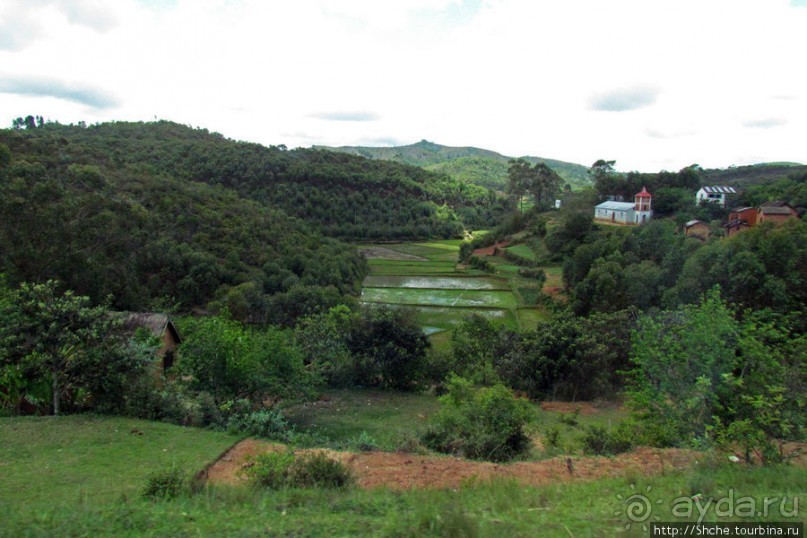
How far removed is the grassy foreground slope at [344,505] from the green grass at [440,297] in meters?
28.2

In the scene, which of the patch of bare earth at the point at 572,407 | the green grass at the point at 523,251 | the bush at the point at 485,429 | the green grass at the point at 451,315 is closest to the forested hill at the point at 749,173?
the green grass at the point at 523,251

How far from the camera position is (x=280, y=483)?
729cm

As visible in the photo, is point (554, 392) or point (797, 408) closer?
point (797, 408)

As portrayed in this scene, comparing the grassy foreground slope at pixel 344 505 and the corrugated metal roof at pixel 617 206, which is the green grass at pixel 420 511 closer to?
the grassy foreground slope at pixel 344 505

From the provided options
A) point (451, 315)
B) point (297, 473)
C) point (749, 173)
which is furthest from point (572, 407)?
point (749, 173)

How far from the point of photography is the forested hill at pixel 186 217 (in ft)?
68.0

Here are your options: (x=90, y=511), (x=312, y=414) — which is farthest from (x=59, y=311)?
(x=312, y=414)

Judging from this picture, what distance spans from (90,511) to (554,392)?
59.0ft

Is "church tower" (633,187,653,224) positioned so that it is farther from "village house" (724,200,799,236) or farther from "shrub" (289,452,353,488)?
"shrub" (289,452,353,488)

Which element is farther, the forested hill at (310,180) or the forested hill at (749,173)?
the forested hill at (749,173)

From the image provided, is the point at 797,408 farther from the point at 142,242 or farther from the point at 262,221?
the point at 262,221

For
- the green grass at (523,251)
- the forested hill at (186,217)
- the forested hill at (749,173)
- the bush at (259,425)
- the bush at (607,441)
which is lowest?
the bush at (259,425)

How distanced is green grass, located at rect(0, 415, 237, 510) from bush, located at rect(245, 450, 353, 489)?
5.85ft

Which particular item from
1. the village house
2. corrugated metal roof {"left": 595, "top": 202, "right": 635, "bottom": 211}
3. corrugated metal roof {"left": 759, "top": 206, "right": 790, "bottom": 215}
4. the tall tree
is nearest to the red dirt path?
corrugated metal roof {"left": 595, "top": 202, "right": 635, "bottom": 211}
